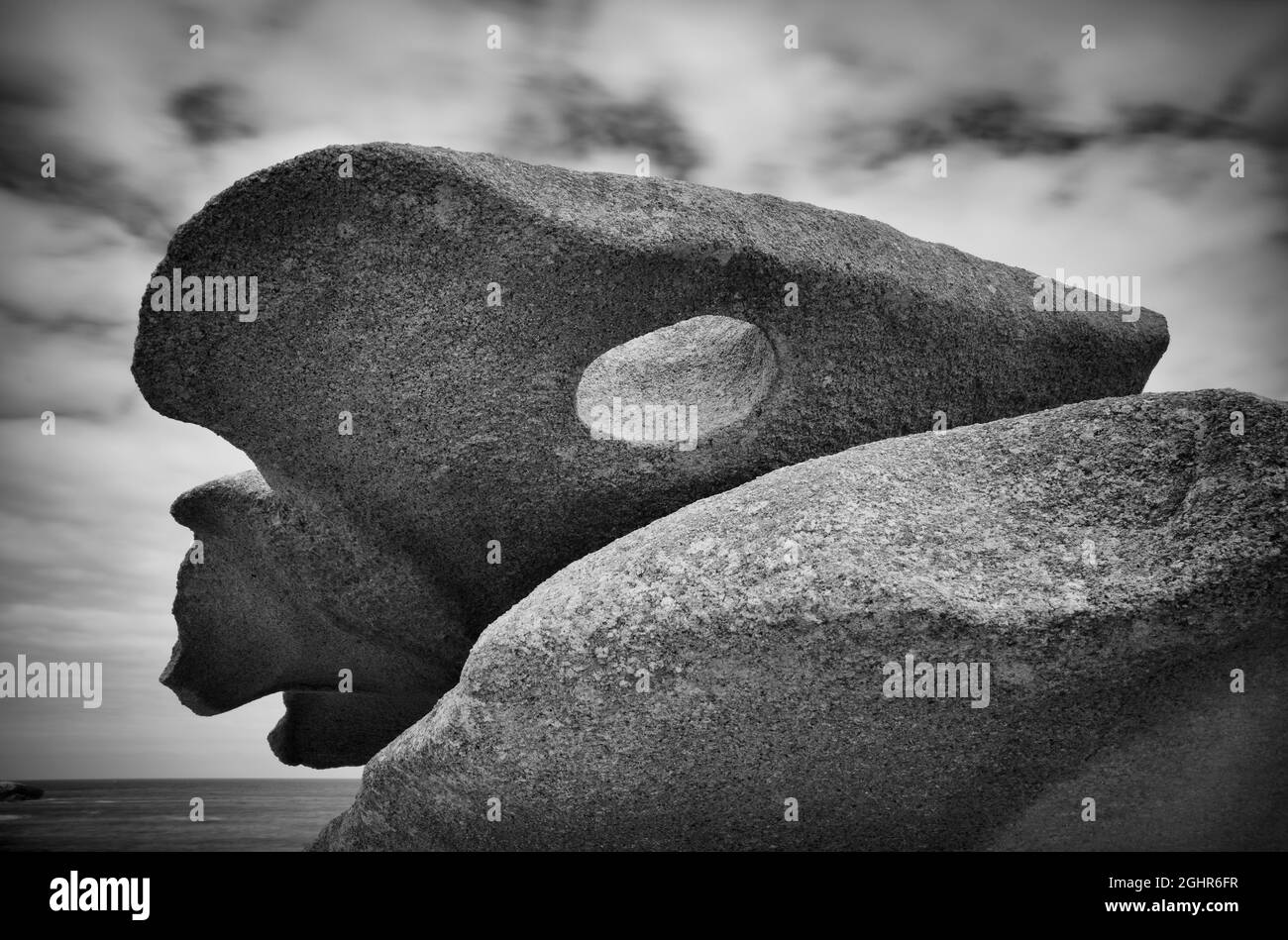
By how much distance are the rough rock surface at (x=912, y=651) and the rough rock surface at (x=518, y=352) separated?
121cm

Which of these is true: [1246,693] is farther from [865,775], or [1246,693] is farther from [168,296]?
[168,296]

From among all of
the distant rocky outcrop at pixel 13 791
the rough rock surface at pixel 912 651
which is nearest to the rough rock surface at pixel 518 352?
the rough rock surface at pixel 912 651

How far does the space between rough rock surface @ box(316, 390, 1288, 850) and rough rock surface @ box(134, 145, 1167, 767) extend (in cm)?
121

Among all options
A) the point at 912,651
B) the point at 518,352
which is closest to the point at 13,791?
the point at 518,352

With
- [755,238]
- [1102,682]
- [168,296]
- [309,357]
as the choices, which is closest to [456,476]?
[309,357]

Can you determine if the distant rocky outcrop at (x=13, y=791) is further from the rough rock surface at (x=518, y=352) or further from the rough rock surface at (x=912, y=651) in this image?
the rough rock surface at (x=912, y=651)

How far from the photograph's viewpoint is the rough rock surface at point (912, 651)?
3.80 metres

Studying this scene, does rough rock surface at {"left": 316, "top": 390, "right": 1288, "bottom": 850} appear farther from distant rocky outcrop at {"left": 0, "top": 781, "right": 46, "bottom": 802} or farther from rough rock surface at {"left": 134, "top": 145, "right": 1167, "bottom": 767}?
distant rocky outcrop at {"left": 0, "top": 781, "right": 46, "bottom": 802}

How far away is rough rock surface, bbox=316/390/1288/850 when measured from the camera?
3.80 m

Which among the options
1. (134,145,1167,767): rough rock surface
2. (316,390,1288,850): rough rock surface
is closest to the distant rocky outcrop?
(134,145,1167,767): rough rock surface

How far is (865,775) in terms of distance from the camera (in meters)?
4.18

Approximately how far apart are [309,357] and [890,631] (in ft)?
11.5

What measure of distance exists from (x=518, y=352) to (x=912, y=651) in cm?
270
